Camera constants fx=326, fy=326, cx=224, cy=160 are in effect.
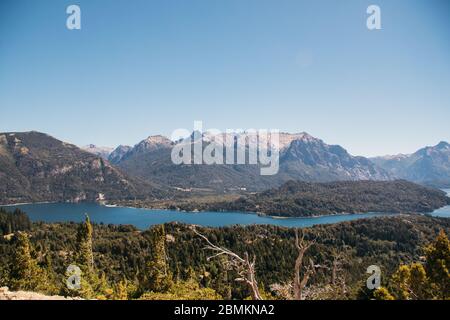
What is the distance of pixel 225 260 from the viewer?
11.2 meters

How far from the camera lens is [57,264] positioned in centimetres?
7175

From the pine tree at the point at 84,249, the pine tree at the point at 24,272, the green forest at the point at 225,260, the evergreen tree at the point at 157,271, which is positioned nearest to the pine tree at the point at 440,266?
the green forest at the point at 225,260

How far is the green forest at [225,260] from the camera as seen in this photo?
18.5 metres

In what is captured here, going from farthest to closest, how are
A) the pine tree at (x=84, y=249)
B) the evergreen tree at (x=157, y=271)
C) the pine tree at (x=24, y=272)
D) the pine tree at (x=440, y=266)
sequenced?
1. the evergreen tree at (x=157, y=271)
2. the pine tree at (x=84, y=249)
3. the pine tree at (x=24, y=272)
4. the pine tree at (x=440, y=266)

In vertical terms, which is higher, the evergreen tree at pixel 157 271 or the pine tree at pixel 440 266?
the pine tree at pixel 440 266

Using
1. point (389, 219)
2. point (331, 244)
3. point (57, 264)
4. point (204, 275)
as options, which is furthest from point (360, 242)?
point (57, 264)

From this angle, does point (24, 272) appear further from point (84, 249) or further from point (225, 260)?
point (225, 260)

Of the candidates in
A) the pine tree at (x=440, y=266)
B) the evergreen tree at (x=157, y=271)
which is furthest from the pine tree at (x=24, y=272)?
the pine tree at (x=440, y=266)

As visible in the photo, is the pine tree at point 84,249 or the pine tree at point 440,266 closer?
the pine tree at point 440,266

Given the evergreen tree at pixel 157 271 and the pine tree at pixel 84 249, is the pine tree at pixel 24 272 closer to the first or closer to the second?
the pine tree at pixel 84 249

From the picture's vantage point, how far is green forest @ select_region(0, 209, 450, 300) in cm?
1853

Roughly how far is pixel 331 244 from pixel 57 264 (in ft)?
314

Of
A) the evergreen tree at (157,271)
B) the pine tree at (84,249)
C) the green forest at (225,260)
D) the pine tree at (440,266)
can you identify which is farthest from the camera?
the evergreen tree at (157,271)
